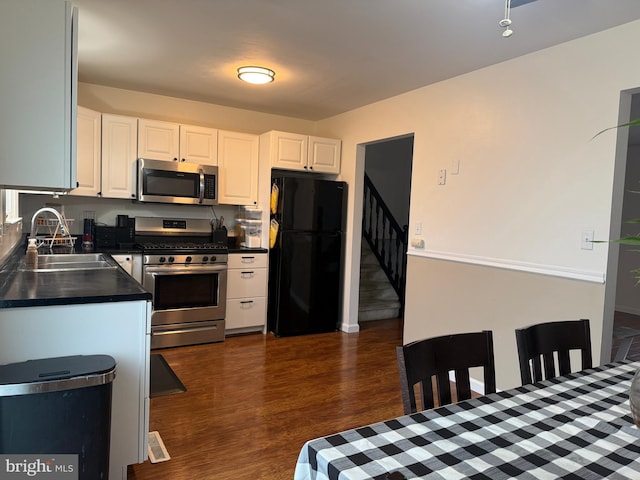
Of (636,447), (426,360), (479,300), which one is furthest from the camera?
(479,300)

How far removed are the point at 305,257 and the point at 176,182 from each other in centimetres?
151

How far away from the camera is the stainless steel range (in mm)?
3957

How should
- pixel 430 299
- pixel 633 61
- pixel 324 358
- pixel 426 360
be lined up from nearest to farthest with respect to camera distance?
pixel 426 360 < pixel 633 61 < pixel 430 299 < pixel 324 358

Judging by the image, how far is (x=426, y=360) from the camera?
127cm

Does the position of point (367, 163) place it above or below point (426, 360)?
above

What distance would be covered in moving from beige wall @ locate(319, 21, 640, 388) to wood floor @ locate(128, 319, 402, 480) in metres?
0.78

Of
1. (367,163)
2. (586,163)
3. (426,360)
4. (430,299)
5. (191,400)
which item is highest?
(367,163)

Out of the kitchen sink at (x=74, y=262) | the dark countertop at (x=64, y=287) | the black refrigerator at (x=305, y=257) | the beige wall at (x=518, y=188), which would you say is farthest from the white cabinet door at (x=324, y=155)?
the dark countertop at (x=64, y=287)

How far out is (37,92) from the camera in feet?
6.12

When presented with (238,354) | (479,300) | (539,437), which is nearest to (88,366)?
(539,437)

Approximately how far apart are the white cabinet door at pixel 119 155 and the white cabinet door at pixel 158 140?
0.06 m

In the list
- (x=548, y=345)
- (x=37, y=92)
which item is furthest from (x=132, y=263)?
(x=548, y=345)

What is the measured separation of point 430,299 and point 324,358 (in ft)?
3.57

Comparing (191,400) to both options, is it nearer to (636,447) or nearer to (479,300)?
Result: (479,300)
